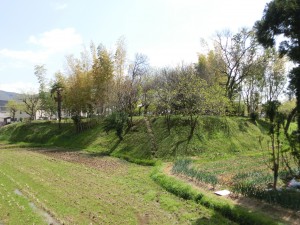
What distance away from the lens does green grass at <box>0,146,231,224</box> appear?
10.6 meters

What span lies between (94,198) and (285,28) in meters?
11.2

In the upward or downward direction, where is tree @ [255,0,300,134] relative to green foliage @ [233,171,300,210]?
upward

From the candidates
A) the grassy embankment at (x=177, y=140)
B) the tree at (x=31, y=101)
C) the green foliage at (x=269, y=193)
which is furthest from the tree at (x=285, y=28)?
the tree at (x=31, y=101)

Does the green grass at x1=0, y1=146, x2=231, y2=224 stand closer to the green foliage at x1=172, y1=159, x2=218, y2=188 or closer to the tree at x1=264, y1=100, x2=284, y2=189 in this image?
the green foliage at x1=172, y1=159, x2=218, y2=188

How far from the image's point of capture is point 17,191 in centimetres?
1434

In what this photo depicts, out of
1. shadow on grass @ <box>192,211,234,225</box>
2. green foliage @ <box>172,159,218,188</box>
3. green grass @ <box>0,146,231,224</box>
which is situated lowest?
shadow on grass @ <box>192,211,234,225</box>

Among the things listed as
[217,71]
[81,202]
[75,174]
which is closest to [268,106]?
[81,202]

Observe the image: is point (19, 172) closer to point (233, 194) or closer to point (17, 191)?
point (17, 191)

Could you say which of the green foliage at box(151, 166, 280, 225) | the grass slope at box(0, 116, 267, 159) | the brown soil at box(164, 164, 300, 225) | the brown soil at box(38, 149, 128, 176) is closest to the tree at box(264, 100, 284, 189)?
the brown soil at box(164, 164, 300, 225)

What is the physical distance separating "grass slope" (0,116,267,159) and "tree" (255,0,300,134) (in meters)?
11.6

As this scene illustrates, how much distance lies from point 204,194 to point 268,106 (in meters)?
4.64

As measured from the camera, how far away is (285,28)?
13211mm

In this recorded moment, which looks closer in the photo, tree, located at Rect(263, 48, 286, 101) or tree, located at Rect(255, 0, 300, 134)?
tree, located at Rect(255, 0, 300, 134)

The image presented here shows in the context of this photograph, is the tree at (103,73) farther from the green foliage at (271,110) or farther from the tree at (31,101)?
the green foliage at (271,110)
